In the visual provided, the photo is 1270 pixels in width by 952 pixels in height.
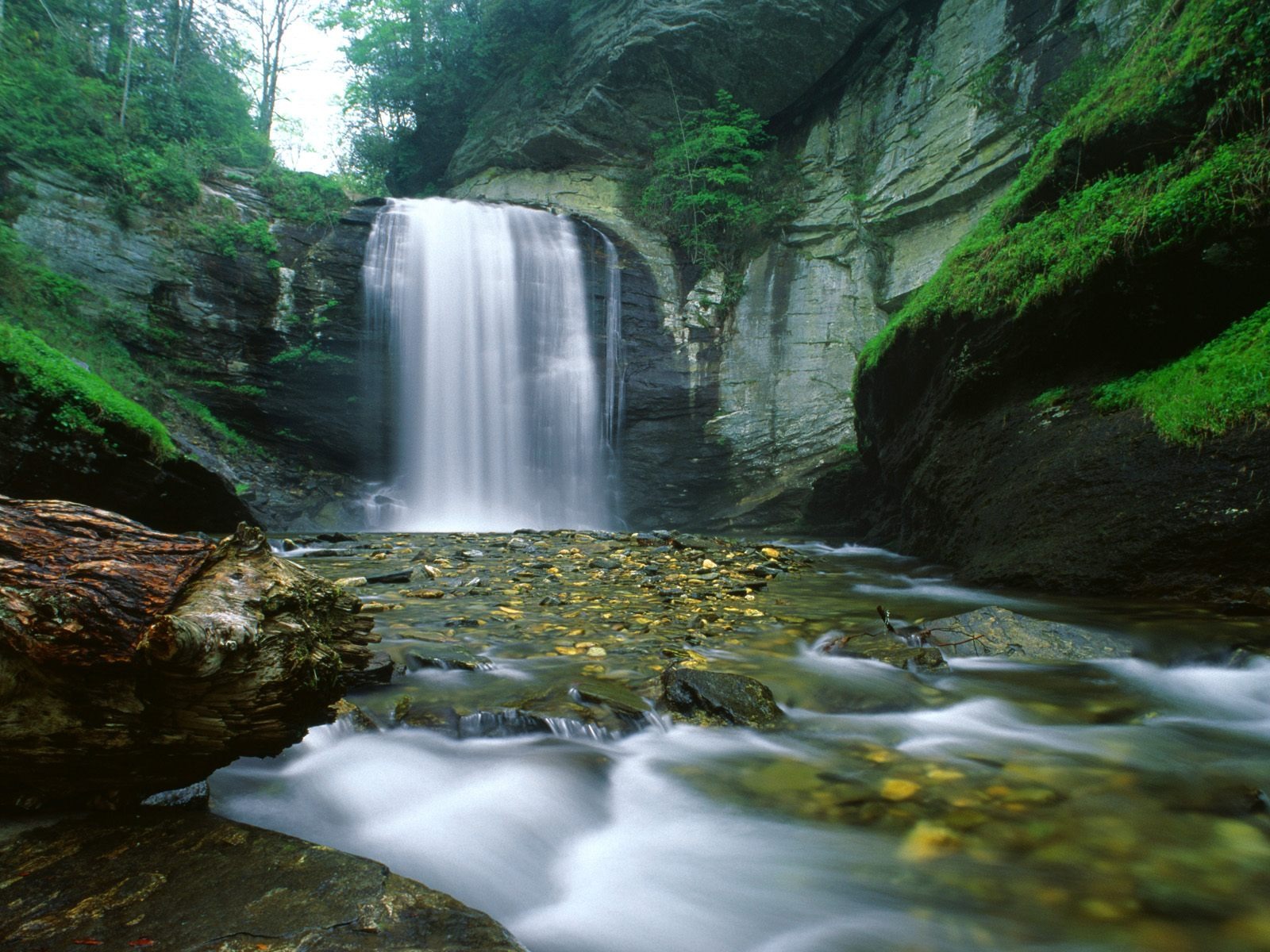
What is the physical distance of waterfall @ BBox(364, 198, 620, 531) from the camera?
51.1ft

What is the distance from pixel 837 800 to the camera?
2.12 metres

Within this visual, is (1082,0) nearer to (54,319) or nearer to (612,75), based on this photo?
(612,75)

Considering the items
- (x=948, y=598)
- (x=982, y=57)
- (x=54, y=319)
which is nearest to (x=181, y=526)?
(x=54, y=319)

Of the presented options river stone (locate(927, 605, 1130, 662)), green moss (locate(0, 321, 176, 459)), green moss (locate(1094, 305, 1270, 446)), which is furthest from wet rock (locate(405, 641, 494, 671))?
green moss (locate(0, 321, 176, 459))

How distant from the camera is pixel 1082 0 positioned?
38.1 feet

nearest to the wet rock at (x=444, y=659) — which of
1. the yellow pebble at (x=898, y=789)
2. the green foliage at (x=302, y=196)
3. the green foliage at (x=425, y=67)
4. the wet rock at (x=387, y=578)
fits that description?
the yellow pebble at (x=898, y=789)

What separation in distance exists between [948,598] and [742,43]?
17.6 metres

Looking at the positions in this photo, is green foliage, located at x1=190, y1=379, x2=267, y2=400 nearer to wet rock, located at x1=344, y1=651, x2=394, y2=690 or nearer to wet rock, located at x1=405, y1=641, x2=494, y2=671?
wet rock, located at x1=405, y1=641, x2=494, y2=671

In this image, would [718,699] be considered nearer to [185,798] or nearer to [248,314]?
[185,798]

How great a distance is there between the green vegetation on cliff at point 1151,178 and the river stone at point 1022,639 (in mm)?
1863

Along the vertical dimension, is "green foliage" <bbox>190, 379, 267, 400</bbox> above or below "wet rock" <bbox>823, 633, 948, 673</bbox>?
above

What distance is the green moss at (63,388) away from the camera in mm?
6297

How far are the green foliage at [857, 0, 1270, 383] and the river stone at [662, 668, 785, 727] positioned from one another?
4882 mm

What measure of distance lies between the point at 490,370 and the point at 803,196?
9.80 m
